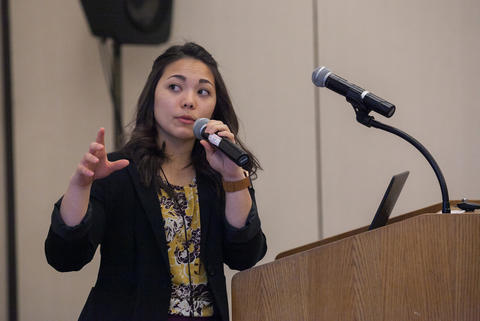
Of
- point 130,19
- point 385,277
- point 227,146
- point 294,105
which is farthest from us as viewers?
point 294,105

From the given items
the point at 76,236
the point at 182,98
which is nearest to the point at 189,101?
the point at 182,98

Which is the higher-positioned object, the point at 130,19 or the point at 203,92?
the point at 130,19

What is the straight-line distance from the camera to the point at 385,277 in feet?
2.62

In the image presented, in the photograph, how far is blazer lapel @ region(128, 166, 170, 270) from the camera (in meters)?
1.11

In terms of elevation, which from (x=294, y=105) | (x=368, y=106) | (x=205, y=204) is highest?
(x=294, y=105)

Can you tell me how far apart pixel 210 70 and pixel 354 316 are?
76 cm

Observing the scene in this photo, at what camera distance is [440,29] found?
238 cm

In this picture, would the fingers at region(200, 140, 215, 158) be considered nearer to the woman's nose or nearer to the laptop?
the woman's nose

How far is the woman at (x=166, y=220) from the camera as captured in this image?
106 centimetres

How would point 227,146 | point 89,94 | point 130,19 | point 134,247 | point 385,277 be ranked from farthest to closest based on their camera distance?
point 89,94, point 130,19, point 134,247, point 227,146, point 385,277

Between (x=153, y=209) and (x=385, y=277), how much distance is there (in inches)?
21.7

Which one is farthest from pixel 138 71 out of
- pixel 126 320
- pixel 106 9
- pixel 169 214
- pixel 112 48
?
pixel 126 320

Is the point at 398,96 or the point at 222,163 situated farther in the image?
the point at 398,96

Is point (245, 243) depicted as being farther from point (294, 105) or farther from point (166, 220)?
point (294, 105)
